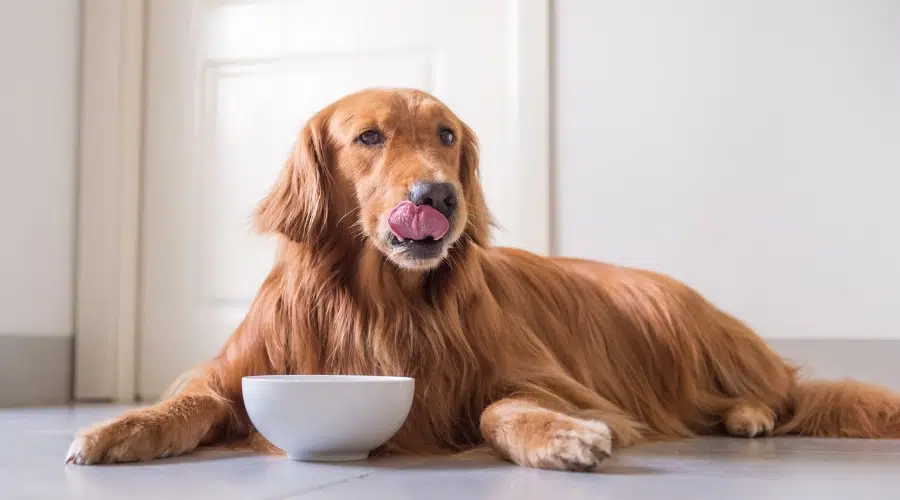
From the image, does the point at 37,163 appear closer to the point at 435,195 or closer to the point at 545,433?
the point at 435,195

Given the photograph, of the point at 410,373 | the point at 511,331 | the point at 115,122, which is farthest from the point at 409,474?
the point at 115,122

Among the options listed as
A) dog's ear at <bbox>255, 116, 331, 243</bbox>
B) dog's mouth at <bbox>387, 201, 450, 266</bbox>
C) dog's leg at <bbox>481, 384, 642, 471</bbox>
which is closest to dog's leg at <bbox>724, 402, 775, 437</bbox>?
dog's leg at <bbox>481, 384, 642, 471</bbox>

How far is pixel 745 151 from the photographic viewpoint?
9.95ft

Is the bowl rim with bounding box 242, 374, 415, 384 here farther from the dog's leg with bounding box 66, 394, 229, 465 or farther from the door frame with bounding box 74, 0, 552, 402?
the door frame with bounding box 74, 0, 552, 402

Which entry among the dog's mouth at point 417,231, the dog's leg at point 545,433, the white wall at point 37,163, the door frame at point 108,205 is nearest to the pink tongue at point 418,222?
the dog's mouth at point 417,231

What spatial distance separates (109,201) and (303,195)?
1946 mm

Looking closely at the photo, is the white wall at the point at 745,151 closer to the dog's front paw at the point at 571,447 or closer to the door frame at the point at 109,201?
the door frame at the point at 109,201

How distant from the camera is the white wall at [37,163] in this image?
10.4 feet

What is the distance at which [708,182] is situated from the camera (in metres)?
3.05

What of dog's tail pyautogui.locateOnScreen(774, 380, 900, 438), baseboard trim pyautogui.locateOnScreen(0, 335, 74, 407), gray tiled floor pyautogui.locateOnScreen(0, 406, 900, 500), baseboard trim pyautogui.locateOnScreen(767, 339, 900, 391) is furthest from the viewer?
baseboard trim pyautogui.locateOnScreen(0, 335, 74, 407)

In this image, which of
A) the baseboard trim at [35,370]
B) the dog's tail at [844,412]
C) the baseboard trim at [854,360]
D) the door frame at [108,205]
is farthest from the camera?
the door frame at [108,205]

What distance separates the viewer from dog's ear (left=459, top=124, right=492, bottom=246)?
1.85 meters

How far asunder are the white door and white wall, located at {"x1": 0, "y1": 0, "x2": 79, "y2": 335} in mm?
267

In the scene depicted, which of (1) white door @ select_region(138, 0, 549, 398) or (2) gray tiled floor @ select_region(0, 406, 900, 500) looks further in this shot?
(1) white door @ select_region(138, 0, 549, 398)
